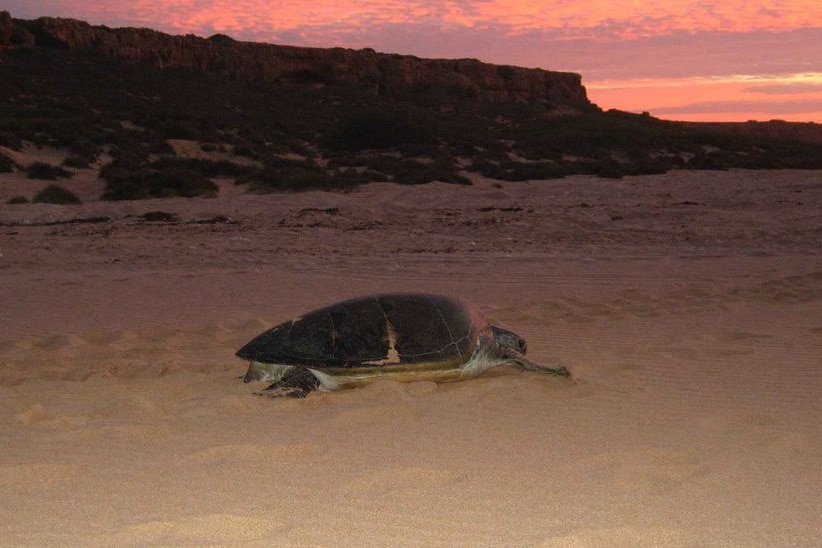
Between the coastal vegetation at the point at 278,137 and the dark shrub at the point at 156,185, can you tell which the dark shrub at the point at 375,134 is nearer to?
the coastal vegetation at the point at 278,137

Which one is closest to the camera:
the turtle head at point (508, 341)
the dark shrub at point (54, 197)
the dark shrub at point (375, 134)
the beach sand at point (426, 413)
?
the beach sand at point (426, 413)

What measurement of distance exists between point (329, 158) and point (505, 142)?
1425cm

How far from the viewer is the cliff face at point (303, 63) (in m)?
65.5

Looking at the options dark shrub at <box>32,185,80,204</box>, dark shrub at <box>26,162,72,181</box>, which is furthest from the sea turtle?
dark shrub at <box>26,162,72,181</box>

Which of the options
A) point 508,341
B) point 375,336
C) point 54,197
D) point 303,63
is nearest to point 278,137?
point 54,197

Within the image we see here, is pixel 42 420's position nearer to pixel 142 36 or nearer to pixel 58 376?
pixel 58 376

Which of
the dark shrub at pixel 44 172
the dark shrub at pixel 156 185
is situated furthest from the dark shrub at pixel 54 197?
the dark shrub at pixel 44 172

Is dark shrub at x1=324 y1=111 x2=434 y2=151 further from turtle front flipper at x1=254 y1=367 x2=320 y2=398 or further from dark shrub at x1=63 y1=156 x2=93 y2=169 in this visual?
turtle front flipper at x1=254 y1=367 x2=320 y2=398

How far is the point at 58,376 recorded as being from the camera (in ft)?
19.5

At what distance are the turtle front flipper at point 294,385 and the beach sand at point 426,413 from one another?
94 millimetres

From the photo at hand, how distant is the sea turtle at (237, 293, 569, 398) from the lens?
5375 millimetres

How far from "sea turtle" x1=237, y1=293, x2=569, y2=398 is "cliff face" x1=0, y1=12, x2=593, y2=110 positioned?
6042 cm

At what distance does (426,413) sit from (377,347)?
0.74m

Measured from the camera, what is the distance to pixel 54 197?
2036 cm
